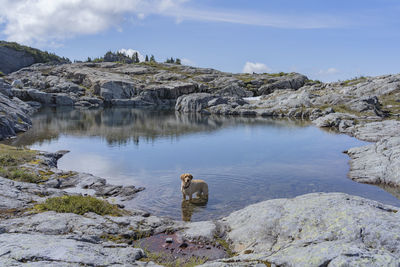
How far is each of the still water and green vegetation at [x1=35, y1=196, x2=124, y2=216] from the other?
209 inches

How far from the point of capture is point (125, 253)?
10602mm

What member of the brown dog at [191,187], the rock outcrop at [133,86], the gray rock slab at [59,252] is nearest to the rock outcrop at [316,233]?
the gray rock slab at [59,252]

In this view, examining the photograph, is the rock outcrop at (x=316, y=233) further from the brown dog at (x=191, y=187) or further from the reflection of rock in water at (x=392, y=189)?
the reflection of rock in water at (x=392, y=189)

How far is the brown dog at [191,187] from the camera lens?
2198 centimetres

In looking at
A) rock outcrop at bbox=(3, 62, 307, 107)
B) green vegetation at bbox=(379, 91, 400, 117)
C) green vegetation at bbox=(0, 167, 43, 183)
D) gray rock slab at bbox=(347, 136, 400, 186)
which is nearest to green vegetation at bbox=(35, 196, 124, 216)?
green vegetation at bbox=(0, 167, 43, 183)

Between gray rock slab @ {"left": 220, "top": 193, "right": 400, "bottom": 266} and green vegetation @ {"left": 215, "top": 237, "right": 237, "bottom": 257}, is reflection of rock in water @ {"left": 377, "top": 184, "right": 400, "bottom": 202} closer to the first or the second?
gray rock slab @ {"left": 220, "top": 193, "right": 400, "bottom": 266}

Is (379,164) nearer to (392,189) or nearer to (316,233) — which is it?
(392,189)

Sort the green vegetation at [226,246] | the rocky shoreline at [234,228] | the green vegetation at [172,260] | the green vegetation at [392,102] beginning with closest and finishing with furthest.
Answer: the rocky shoreline at [234,228], the green vegetation at [172,260], the green vegetation at [226,246], the green vegetation at [392,102]

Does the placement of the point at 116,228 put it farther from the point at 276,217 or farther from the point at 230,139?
the point at 230,139

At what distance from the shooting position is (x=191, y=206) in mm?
22516

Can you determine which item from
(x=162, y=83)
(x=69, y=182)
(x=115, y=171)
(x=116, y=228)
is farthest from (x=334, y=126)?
(x=162, y=83)

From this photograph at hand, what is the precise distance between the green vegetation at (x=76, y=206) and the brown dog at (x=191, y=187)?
5.96 metres

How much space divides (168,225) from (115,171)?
1829 cm

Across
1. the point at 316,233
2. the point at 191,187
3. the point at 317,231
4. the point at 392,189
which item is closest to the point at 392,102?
the point at 392,189
